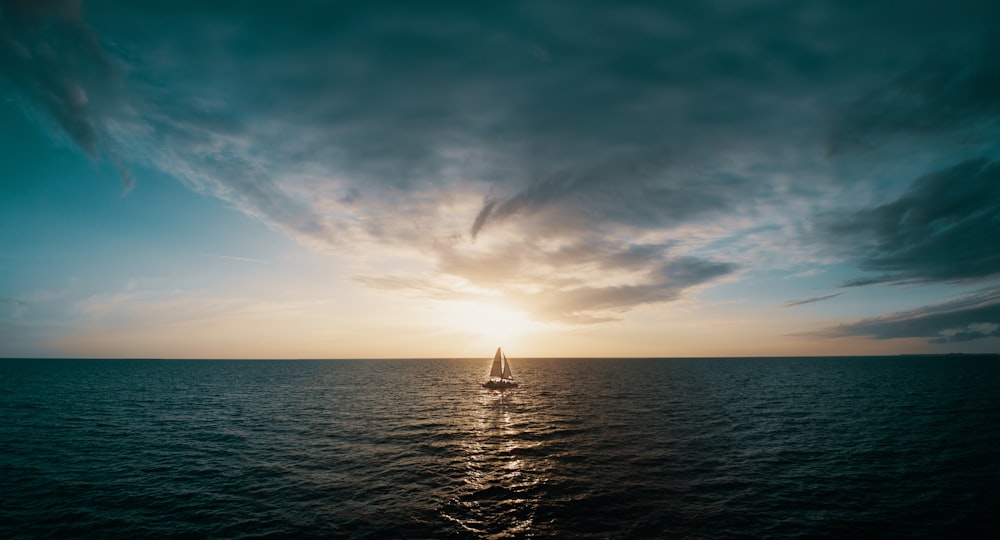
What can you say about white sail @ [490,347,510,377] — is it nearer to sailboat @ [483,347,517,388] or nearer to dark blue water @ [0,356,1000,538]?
sailboat @ [483,347,517,388]

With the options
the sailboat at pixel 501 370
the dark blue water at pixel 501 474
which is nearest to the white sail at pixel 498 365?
the sailboat at pixel 501 370

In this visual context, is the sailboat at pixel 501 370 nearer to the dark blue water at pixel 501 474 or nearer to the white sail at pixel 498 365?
the white sail at pixel 498 365

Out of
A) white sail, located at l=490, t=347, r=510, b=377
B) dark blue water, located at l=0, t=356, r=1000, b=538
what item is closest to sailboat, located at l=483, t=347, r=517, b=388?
white sail, located at l=490, t=347, r=510, b=377

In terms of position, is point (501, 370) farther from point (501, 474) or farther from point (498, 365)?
point (501, 474)

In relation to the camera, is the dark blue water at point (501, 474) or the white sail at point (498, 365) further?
the white sail at point (498, 365)

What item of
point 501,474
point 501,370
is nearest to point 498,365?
point 501,370

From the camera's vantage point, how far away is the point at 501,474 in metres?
37.0

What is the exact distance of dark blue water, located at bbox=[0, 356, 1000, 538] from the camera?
87.9 ft

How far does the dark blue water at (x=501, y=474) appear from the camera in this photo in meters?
26.8

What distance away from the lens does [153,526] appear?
86.9 ft

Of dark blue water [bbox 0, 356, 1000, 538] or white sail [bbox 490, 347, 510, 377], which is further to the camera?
white sail [bbox 490, 347, 510, 377]

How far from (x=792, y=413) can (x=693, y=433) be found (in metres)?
30.4

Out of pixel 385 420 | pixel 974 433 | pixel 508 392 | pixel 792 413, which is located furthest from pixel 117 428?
pixel 974 433

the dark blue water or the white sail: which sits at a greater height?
the white sail
